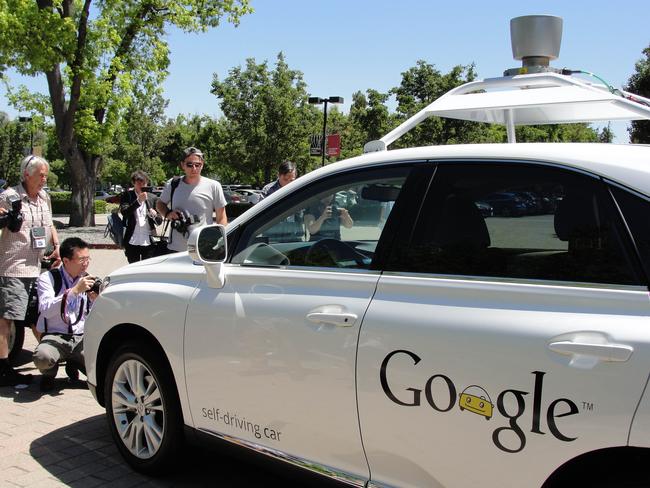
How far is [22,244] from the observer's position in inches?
226

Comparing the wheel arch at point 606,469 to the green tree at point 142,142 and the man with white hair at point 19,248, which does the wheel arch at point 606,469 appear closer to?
the man with white hair at point 19,248

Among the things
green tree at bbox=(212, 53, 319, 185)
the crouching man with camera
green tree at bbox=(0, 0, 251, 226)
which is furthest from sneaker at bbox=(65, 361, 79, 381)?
green tree at bbox=(212, 53, 319, 185)

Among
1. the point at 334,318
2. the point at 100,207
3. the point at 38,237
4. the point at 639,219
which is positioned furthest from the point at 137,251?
the point at 100,207

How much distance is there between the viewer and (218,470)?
4.16 meters

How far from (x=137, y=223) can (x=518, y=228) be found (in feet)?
20.5

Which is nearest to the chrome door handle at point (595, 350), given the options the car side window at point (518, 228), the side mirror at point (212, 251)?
the car side window at point (518, 228)

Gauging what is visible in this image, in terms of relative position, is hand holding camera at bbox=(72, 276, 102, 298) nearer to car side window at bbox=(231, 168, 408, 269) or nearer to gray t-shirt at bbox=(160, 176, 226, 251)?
gray t-shirt at bbox=(160, 176, 226, 251)

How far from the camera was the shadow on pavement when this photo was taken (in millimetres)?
3953

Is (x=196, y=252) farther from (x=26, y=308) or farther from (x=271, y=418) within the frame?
(x=26, y=308)

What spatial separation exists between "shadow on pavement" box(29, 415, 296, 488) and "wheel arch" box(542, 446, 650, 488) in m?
1.87

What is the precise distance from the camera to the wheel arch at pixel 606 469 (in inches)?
84.0

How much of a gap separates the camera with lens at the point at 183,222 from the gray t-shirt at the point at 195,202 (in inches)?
1.6

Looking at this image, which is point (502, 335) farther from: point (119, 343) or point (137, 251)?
point (137, 251)

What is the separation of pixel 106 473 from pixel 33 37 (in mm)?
19247
